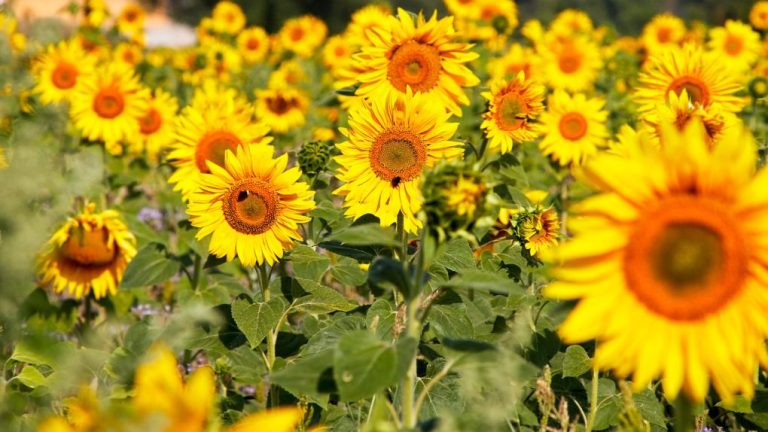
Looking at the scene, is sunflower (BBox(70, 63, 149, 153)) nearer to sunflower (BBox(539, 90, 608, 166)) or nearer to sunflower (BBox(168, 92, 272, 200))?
sunflower (BBox(168, 92, 272, 200))

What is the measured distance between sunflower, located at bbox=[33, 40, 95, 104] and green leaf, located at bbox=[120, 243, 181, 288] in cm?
238

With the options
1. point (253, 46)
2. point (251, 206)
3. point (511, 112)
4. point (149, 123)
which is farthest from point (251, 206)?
point (253, 46)

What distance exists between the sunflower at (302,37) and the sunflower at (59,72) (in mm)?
4640

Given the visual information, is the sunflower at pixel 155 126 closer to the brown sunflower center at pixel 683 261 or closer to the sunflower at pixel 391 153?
the sunflower at pixel 391 153

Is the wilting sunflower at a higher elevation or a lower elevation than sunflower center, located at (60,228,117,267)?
higher

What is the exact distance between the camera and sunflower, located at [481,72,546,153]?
11.0ft

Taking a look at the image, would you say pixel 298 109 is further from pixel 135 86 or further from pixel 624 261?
pixel 624 261

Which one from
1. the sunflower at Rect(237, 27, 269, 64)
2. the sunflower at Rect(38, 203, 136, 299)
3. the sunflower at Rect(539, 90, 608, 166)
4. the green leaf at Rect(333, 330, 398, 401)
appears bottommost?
the sunflower at Rect(38, 203, 136, 299)

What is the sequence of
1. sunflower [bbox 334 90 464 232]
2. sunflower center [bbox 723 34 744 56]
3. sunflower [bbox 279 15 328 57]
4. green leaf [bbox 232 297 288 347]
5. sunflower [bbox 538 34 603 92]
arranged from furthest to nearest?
1. sunflower [bbox 279 15 328 57]
2. sunflower center [bbox 723 34 744 56]
3. sunflower [bbox 538 34 603 92]
4. sunflower [bbox 334 90 464 232]
5. green leaf [bbox 232 297 288 347]

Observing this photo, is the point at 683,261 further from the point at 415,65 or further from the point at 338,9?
the point at 338,9

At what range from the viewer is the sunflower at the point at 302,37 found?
10.2 meters

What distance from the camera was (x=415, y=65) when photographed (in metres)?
3.25

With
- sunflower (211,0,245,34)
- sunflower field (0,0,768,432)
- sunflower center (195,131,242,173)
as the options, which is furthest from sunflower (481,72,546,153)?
sunflower (211,0,245,34)

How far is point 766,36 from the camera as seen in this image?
7.88m
